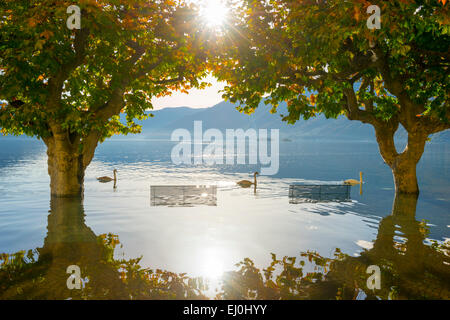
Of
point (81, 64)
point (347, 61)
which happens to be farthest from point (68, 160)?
point (347, 61)

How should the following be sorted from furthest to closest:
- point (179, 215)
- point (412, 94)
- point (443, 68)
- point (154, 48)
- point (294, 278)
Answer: point (179, 215)
point (412, 94)
point (154, 48)
point (443, 68)
point (294, 278)

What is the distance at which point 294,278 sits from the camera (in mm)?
9516

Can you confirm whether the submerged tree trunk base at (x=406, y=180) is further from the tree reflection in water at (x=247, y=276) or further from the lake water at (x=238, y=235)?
the tree reflection in water at (x=247, y=276)

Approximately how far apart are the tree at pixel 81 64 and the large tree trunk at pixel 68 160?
61 mm

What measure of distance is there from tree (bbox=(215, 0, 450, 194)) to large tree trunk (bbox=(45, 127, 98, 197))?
10788mm

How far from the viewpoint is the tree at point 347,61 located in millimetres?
10445

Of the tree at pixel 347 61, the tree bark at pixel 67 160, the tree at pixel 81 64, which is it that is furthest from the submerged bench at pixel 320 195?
the tree bark at pixel 67 160

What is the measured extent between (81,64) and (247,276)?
1618 centimetres

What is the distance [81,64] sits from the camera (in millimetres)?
18547

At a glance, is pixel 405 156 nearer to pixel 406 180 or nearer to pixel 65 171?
pixel 406 180

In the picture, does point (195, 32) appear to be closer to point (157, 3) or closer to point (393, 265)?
point (157, 3)

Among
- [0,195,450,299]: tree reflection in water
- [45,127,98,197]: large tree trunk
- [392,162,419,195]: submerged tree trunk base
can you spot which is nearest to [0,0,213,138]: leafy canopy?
[45,127,98,197]: large tree trunk

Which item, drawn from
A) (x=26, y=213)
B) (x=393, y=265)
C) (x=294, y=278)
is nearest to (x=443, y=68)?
(x=393, y=265)

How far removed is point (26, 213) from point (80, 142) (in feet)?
21.4
